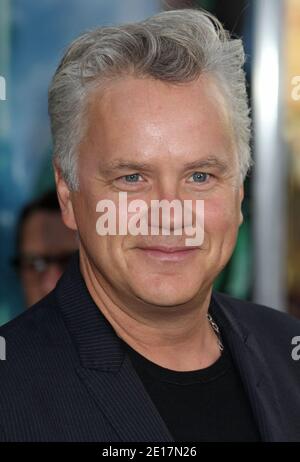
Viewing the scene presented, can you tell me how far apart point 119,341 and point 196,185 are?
0.39m

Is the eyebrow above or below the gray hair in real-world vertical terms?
below

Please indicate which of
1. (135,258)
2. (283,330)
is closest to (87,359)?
(135,258)

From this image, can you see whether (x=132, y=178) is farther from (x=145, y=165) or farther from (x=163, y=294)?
(x=163, y=294)

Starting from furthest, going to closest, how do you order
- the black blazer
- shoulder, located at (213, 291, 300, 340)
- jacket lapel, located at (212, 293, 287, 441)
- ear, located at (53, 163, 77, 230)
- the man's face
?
shoulder, located at (213, 291, 300, 340) → ear, located at (53, 163, 77, 230) → jacket lapel, located at (212, 293, 287, 441) → the man's face → the black blazer

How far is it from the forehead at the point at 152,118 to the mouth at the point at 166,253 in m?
0.22

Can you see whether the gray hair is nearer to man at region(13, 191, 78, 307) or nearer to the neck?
the neck

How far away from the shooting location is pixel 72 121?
197cm

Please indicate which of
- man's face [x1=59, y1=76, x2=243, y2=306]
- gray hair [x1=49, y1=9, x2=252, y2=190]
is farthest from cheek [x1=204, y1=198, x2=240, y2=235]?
gray hair [x1=49, y1=9, x2=252, y2=190]

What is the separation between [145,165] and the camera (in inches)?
71.9

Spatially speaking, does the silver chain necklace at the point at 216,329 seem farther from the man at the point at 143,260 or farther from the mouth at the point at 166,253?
the mouth at the point at 166,253

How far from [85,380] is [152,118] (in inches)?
22.6

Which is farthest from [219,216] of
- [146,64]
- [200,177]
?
[146,64]

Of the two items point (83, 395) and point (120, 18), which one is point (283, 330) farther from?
point (120, 18)

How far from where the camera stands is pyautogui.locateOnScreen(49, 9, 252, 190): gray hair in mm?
1881
